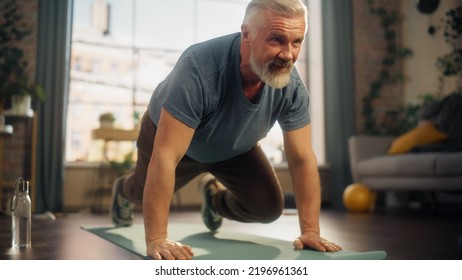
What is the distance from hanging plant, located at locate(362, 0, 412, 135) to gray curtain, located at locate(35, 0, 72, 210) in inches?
96.1

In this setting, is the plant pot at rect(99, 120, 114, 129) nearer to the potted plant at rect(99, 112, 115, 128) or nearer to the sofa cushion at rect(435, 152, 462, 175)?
the potted plant at rect(99, 112, 115, 128)

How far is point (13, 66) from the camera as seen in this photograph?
3480mm

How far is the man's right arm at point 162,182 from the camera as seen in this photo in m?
1.16

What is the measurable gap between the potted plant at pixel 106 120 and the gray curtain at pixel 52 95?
0.82 feet

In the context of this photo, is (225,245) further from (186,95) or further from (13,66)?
(13,66)

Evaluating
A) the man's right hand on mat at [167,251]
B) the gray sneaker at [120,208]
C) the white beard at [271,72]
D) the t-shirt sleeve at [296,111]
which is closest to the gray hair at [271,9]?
the white beard at [271,72]

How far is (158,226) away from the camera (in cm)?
117

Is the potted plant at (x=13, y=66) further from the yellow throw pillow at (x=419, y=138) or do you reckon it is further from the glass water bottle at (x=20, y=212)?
the yellow throw pillow at (x=419, y=138)

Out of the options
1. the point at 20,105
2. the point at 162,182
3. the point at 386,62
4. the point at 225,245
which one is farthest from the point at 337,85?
the point at 162,182

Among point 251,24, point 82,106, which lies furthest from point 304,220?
point 82,106

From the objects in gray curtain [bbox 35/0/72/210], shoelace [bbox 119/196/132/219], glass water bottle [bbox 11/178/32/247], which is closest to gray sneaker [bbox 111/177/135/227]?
shoelace [bbox 119/196/132/219]

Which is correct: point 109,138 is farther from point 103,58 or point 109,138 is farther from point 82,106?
point 103,58

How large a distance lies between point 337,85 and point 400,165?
4.12 ft

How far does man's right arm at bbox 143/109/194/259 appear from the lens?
1157 mm
